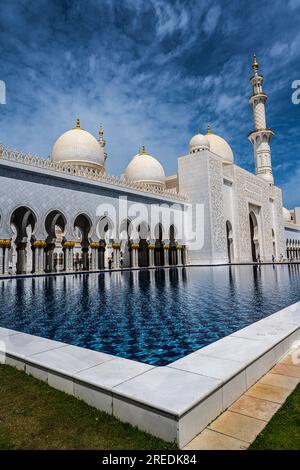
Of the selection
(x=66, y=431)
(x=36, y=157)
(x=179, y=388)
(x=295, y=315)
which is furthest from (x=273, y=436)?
(x=36, y=157)

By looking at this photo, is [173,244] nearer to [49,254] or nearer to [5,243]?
[49,254]

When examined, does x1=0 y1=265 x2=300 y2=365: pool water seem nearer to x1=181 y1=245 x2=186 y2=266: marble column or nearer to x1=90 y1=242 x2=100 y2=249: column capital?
x1=90 y1=242 x2=100 y2=249: column capital

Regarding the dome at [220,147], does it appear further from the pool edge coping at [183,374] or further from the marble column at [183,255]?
the pool edge coping at [183,374]

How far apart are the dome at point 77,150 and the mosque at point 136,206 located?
0.07m

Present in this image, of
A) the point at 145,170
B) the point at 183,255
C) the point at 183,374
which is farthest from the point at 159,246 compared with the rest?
the point at 183,374

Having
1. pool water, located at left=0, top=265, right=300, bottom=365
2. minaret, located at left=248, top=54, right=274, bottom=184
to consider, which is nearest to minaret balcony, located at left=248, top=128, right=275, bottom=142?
minaret, located at left=248, top=54, right=274, bottom=184

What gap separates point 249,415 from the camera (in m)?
1.96

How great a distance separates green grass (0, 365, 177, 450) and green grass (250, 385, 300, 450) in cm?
48

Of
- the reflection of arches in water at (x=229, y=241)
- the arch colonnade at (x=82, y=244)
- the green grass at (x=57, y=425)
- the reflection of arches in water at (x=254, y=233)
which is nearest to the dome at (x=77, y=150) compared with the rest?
the arch colonnade at (x=82, y=244)

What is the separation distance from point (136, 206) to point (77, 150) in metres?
5.57

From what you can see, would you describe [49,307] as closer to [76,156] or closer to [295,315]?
[295,315]

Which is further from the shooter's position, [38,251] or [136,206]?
[136,206]

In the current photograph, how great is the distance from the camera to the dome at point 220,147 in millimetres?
29359

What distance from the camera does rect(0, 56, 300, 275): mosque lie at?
50.2ft
